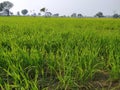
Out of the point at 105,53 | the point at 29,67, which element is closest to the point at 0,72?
the point at 29,67

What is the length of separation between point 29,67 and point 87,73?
0.57 m

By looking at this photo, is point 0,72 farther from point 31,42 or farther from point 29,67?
point 31,42

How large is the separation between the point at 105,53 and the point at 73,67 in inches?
Result: 38.4

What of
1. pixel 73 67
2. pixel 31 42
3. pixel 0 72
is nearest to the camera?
pixel 73 67

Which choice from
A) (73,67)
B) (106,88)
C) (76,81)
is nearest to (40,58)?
(73,67)

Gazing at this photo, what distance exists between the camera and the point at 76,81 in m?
2.10

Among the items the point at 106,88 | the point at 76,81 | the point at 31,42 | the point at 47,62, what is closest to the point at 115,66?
the point at 106,88

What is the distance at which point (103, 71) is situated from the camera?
2451 millimetres

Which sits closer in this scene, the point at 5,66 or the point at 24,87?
the point at 24,87

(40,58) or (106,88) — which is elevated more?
(40,58)

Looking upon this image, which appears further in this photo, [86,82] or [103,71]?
[103,71]

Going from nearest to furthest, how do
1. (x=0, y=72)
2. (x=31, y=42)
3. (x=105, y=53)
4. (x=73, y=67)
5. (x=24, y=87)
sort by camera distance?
(x=24, y=87) < (x=73, y=67) < (x=0, y=72) < (x=105, y=53) < (x=31, y=42)

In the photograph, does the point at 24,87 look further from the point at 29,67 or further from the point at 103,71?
the point at 103,71

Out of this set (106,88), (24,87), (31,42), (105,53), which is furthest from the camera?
(31,42)
